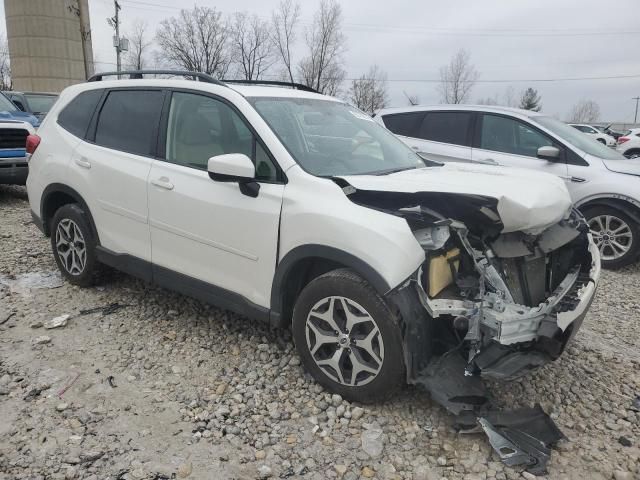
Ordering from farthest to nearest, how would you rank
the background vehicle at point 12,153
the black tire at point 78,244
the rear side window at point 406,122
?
1. the background vehicle at point 12,153
2. the rear side window at point 406,122
3. the black tire at point 78,244

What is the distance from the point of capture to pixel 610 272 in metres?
5.68

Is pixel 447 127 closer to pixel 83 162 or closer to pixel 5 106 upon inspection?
pixel 83 162

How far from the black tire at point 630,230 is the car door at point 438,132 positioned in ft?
5.28

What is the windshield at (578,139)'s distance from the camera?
6078 millimetres

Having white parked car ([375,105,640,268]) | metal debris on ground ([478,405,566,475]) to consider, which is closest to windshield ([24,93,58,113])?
white parked car ([375,105,640,268])

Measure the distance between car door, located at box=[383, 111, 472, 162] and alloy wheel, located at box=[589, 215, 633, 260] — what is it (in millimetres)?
1722

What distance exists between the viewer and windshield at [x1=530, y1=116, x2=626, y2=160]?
6078 mm

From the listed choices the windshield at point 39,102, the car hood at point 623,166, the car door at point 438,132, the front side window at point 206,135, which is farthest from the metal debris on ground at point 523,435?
the windshield at point 39,102

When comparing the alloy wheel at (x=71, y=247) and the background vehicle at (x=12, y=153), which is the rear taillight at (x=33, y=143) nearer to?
the alloy wheel at (x=71, y=247)

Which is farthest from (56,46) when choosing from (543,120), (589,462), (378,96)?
(589,462)

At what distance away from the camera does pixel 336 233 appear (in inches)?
107

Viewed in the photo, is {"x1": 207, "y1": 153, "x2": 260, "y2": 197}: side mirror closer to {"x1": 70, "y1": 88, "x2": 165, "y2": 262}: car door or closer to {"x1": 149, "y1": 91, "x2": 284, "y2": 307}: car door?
{"x1": 149, "y1": 91, "x2": 284, "y2": 307}: car door

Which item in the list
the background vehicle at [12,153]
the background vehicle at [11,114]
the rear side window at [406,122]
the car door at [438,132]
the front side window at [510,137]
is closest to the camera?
the front side window at [510,137]

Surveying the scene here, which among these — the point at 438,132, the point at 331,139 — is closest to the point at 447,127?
the point at 438,132
